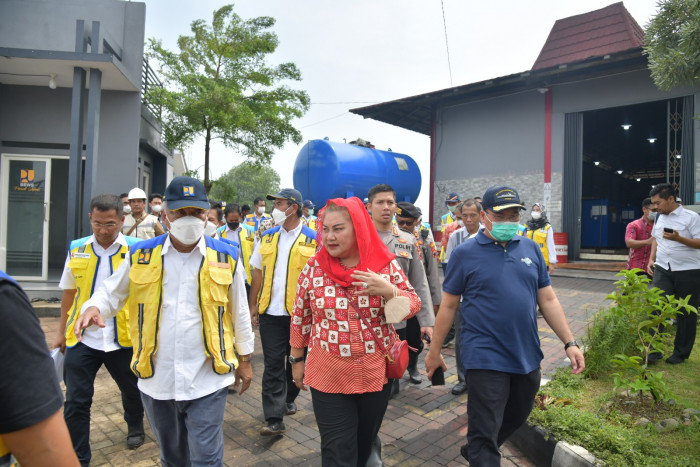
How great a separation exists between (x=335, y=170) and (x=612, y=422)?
28.9 feet

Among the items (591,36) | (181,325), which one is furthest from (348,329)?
(591,36)

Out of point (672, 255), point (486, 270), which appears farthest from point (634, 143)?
point (486, 270)

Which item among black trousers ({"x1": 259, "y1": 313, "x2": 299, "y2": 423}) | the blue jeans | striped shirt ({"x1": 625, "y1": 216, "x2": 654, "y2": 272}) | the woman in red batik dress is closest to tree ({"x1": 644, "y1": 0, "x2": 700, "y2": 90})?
striped shirt ({"x1": 625, "y1": 216, "x2": 654, "y2": 272})

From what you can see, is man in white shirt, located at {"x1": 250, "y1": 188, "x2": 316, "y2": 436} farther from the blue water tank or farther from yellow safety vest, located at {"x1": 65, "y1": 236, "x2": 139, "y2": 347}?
the blue water tank

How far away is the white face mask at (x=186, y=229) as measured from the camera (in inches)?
100

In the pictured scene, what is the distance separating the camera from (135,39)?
33.3 feet

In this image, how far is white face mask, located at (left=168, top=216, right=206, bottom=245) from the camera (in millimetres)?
2547

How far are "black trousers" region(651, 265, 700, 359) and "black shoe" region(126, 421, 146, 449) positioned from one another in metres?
5.48

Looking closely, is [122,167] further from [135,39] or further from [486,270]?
[486,270]

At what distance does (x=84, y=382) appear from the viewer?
10.5 ft

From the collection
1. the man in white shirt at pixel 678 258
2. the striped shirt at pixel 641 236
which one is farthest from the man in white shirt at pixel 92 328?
the striped shirt at pixel 641 236

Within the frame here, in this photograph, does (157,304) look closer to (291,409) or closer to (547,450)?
(291,409)

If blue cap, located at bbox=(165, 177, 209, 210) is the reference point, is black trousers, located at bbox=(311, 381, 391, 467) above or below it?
below

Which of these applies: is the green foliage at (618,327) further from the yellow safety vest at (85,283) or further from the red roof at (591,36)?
the red roof at (591,36)
